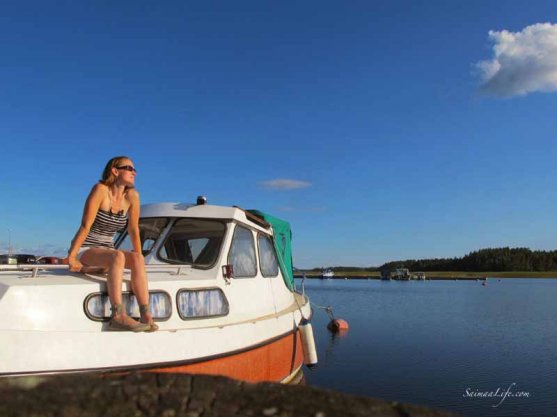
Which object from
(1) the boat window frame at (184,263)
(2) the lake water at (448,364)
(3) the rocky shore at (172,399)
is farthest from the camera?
(2) the lake water at (448,364)

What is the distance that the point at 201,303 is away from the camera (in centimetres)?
741

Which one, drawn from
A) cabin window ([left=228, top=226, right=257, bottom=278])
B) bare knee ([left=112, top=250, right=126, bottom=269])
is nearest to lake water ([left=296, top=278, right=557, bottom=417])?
cabin window ([left=228, top=226, right=257, bottom=278])

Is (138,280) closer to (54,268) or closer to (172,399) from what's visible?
(54,268)

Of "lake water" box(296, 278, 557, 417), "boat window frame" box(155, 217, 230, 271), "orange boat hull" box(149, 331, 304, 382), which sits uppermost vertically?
"boat window frame" box(155, 217, 230, 271)

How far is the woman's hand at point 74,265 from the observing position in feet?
21.0

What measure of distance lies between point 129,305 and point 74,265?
2.84 ft

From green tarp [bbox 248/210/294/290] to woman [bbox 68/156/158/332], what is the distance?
4992 mm

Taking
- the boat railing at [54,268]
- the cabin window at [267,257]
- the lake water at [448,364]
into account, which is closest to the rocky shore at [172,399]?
the boat railing at [54,268]

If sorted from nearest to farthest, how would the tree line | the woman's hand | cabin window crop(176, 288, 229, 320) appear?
the woman's hand
cabin window crop(176, 288, 229, 320)
the tree line

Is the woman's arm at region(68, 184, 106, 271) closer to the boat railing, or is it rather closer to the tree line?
the boat railing

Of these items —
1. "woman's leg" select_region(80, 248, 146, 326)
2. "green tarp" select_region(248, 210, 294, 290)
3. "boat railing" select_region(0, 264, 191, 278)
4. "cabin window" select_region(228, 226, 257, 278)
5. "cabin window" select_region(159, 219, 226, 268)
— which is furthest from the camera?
"green tarp" select_region(248, 210, 294, 290)

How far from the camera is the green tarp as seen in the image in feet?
37.1

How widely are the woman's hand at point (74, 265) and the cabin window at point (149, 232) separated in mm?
2567

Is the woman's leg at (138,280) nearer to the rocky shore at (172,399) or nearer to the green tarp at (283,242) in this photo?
the rocky shore at (172,399)
